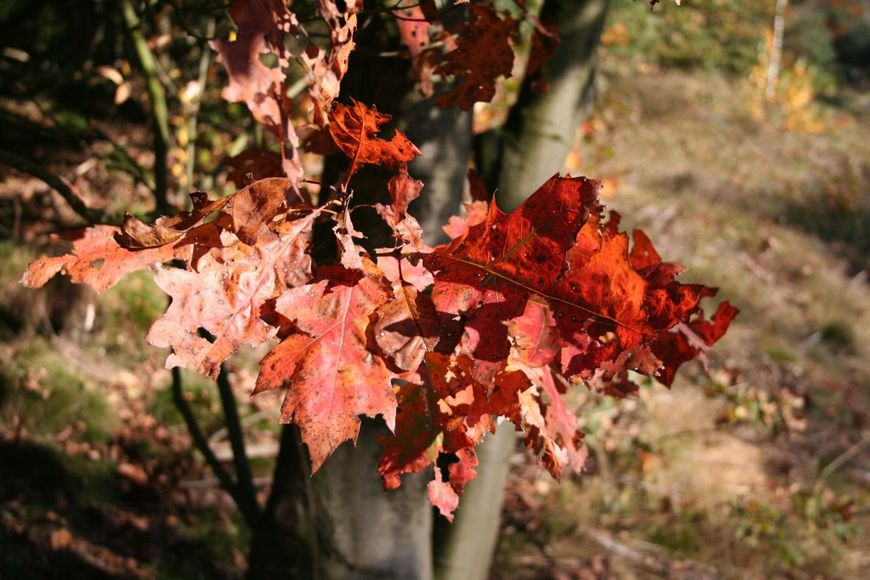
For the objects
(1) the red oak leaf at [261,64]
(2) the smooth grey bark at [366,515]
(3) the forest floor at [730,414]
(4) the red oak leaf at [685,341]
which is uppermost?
(1) the red oak leaf at [261,64]

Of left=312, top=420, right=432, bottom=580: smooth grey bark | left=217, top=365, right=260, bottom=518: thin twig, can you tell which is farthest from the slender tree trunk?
left=217, top=365, right=260, bottom=518: thin twig

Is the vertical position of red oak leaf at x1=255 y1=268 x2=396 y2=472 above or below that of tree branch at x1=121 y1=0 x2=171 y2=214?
below

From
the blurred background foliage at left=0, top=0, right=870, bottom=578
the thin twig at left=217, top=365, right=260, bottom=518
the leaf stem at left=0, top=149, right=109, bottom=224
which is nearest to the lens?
the leaf stem at left=0, top=149, right=109, bottom=224

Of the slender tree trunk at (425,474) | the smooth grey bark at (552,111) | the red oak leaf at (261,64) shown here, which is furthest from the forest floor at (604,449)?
the red oak leaf at (261,64)

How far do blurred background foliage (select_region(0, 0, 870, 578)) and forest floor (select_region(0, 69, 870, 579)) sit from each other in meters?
0.01

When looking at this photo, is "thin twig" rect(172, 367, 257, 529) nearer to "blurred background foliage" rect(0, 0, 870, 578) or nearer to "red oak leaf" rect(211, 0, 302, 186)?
"blurred background foliage" rect(0, 0, 870, 578)

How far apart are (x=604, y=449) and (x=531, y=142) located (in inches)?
105

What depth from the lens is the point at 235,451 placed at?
1.70 metres

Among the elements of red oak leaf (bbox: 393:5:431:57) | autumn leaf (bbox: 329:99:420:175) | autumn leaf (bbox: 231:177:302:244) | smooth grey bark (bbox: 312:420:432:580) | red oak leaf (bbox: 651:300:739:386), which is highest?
red oak leaf (bbox: 393:5:431:57)

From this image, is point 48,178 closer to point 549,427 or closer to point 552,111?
point 549,427

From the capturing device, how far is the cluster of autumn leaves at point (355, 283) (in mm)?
731

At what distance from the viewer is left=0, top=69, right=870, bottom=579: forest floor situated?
254 cm

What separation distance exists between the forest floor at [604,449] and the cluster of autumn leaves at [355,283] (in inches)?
65.4

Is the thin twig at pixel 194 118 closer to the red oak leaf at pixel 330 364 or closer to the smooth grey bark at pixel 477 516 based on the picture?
the smooth grey bark at pixel 477 516
